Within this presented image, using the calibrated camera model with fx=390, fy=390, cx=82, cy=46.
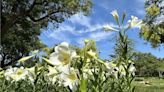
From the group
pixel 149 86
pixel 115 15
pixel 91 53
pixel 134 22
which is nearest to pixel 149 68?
pixel 149 86

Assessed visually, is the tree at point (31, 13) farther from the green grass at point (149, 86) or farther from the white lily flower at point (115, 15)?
the white lily flower at point (115, 15)

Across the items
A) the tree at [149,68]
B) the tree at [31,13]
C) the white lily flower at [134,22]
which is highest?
the tree at [31,13]

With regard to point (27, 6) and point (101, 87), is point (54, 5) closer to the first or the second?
point (27, 6)

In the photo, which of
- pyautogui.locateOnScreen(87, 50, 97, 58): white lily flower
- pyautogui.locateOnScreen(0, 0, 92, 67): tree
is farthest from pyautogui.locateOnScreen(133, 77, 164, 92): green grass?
pyautogui.locateOnScreen(0, 0, 92, 67): tree

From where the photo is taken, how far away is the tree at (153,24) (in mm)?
26653

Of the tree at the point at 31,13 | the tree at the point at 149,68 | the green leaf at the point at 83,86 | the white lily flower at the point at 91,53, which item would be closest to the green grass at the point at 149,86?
the white lily flower at the point at 91,53

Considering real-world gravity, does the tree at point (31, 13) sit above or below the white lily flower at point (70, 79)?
above

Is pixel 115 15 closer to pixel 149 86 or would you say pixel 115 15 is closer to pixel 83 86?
pixel 83 86

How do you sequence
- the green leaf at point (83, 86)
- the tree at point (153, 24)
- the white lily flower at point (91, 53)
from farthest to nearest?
the tree at point (153, 24)
the white lily flower at point (91, 53)
the green leaf at point (83, 86)

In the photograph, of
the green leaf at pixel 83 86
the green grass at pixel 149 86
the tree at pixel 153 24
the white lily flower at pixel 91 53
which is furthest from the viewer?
the tree at pixel 153 24

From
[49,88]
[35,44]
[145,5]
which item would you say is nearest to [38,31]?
[35,44]

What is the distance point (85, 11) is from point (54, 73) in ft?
105

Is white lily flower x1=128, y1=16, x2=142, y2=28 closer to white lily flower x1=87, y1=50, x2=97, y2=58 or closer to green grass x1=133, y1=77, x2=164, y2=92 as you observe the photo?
white lily flower x1=87, y1=50, x2=97, y2=58

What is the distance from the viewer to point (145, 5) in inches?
1070
